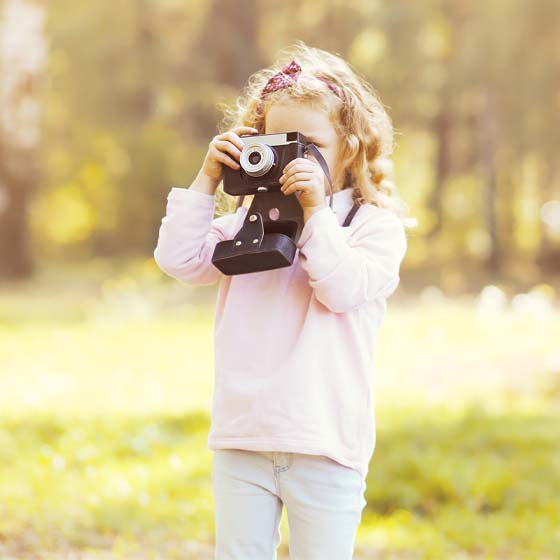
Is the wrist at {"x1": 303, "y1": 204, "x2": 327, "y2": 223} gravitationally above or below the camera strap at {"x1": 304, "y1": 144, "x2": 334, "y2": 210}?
below

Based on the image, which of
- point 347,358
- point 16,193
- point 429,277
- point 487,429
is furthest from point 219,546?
point 429,277

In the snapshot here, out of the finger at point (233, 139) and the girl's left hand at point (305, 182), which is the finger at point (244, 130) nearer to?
the finger at point (233, 139)

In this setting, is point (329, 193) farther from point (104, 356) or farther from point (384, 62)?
point (384, 62)

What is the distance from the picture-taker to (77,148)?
1642 cm

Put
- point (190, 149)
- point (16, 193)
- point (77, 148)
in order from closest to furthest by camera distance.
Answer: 1. point (16, 193)
2. point (190, 149)
3. point (77, 148)

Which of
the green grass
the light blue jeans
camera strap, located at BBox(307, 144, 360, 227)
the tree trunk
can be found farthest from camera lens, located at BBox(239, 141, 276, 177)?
the tree trunk

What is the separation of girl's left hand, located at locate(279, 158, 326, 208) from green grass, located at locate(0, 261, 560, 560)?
174 cm

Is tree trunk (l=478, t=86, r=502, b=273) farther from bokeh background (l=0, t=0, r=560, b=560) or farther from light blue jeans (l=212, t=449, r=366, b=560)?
light blue jeans (l=212, t=449, r=366, b=560)

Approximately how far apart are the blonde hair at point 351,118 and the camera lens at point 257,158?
0.17m

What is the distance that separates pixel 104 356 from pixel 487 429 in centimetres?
276

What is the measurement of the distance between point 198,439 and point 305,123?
2.83m

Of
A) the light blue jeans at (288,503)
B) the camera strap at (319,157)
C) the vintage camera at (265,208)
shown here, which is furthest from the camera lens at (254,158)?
the light blue jeans at (288,503)

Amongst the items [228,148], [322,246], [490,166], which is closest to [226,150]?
[228,148]

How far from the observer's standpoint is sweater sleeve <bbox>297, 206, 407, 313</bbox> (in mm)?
2020
